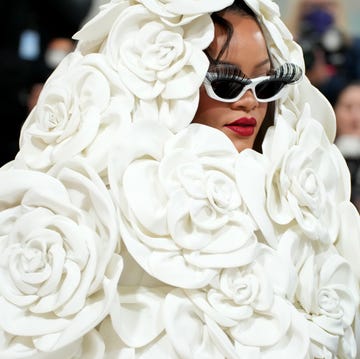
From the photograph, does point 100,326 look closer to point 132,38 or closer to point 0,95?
point 132,38

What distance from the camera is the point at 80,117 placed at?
162 cm

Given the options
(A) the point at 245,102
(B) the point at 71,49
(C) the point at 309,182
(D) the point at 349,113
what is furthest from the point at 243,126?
(B) the point at 71,49

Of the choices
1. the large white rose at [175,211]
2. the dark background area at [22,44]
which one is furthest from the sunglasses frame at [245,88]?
the dark background area at [22,44]

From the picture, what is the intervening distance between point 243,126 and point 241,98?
2.1 inches

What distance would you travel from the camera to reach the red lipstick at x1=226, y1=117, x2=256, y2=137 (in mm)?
1682

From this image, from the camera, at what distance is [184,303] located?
1.56 m

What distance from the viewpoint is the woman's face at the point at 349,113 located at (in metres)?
3.44

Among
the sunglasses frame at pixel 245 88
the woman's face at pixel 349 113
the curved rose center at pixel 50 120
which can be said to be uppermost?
the curved rose center at pixel 50 120

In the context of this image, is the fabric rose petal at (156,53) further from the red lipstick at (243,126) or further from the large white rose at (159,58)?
the red lipstick at (243,126)

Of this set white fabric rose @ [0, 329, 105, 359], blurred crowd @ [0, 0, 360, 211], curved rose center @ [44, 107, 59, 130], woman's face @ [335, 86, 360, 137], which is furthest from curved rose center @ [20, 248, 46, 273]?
woman's face @ [335, 86, 360, 137]

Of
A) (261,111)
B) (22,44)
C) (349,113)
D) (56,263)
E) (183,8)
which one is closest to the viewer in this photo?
(56,263)

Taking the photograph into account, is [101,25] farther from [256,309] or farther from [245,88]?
[256,309]

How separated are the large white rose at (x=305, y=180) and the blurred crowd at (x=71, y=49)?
1.31 m

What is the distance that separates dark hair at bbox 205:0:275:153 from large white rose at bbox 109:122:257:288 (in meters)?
0.19
